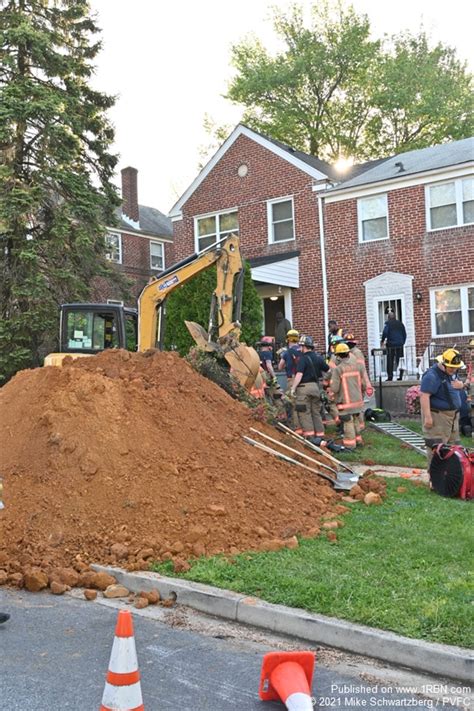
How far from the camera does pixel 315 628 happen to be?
4527mm

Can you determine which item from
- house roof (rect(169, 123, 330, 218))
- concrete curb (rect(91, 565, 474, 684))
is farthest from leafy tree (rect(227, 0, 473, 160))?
concrete curb (rect(91, 565, 474, 684))

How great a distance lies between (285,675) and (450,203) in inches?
699

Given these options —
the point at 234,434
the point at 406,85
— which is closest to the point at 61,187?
the point at 234,434

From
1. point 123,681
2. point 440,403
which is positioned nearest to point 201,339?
point 440,403

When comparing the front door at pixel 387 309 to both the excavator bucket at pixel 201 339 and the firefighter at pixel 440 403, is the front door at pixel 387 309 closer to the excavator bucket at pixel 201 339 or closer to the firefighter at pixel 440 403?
the excavator bucket at pixel 201 339

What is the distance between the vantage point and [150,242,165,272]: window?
107 feet

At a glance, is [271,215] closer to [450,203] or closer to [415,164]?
[415,164]

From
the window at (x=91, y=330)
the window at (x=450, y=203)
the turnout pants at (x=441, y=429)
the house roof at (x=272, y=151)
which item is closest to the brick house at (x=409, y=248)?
the window at (x=450, y=203)

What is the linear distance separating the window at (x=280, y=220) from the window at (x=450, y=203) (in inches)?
181

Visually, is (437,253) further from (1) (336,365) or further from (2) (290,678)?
(2) (290,678)

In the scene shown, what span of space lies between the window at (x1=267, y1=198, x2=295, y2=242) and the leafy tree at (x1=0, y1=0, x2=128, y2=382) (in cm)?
541

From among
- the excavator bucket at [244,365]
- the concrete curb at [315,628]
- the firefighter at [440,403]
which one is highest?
the excavator bucket at [244,365]

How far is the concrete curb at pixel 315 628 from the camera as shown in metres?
4.01

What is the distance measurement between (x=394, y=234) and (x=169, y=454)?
1435 cm
